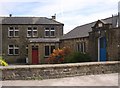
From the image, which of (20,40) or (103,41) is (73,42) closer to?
(103,41)

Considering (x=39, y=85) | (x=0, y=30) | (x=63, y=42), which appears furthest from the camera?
(x=0, y=30)

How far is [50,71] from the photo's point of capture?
1427cm

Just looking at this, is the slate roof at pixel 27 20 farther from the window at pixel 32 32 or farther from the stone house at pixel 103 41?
the stone house at pixel 103 41

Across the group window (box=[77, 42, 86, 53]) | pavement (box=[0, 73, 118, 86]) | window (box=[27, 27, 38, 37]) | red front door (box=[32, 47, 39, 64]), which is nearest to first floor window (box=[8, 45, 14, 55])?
window (box=[27, 27, 38, 37])

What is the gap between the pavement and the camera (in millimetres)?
13047

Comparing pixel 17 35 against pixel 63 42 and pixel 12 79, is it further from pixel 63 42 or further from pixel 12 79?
pixel 12 79

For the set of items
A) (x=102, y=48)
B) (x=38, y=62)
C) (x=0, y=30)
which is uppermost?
(x=0, y=30)

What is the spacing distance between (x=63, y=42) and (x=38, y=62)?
14.9 ft

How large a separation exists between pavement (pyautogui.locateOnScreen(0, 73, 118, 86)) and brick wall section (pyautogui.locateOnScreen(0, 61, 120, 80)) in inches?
13.6

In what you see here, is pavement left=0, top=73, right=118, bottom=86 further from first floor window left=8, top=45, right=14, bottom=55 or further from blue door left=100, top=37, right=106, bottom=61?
first floor window left=8, top=45, right=14, bottom=55

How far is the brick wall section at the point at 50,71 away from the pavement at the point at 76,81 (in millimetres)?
346

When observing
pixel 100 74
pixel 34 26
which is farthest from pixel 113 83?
pixel 34 26

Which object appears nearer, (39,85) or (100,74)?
(39,85)

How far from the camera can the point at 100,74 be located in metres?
15.5
